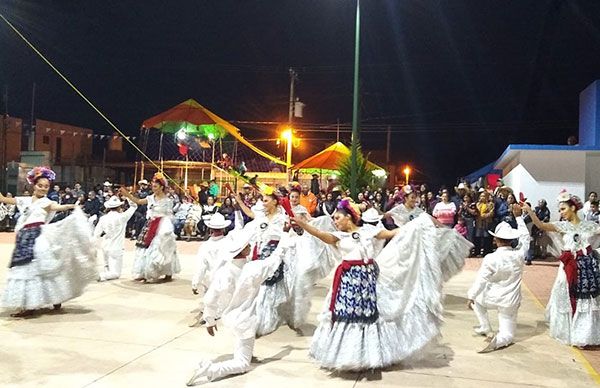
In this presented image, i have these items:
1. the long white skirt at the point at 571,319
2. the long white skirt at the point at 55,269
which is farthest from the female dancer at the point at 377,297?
the long white skirt at the point at 55,269

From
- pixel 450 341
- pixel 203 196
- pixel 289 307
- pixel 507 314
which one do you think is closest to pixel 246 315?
pixel 289 307

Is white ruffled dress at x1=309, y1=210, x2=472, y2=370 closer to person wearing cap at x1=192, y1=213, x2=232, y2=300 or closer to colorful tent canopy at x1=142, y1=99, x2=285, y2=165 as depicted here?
person wearing cap at x1=192, y1=213, x2=232, y2=300

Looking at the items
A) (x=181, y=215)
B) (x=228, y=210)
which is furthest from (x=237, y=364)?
(x=181, y=215)

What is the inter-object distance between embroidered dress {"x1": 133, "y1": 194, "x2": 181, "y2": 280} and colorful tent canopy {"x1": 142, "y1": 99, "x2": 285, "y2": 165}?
43.0 feet

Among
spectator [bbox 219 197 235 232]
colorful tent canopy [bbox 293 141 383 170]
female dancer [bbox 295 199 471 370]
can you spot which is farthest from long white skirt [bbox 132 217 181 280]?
colorful tent canopy [bbox 293 141 383 170]

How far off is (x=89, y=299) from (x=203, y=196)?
10.9 meters

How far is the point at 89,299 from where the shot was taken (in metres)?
8.48

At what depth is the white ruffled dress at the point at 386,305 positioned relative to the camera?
16.8ft

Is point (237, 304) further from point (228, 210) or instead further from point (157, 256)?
point (228, 210)

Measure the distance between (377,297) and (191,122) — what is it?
18585mm

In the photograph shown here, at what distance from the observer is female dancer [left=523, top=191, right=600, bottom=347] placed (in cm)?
659

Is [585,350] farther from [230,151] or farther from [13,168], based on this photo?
[13,168]

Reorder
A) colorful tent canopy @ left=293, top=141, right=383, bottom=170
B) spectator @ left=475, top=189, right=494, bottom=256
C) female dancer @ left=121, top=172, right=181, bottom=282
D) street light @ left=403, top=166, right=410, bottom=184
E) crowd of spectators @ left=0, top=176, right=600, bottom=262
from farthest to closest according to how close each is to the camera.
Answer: street light @ left=403, top=166, right=410, bottom=184 < colorful tent canopy @ left=293, top=141, right=383, bottom=170 < spectator @ left=475, top=189, right=494, bottom=256 < crowd of spectators @ left=0, top=176, right=600, bottom=262 < female dancer @ left=121, top=172, right=181, bottom=282

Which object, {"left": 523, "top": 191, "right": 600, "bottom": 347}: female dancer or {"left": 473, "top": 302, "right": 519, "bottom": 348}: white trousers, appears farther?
{"left": 523, "top": 191, "right": 600, "bottom": 347}: female dancer
